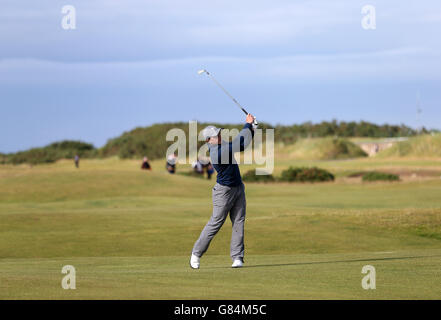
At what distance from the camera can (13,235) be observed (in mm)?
26375

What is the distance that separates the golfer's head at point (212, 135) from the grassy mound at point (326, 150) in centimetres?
9422

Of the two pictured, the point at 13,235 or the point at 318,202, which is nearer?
the point at 13,235

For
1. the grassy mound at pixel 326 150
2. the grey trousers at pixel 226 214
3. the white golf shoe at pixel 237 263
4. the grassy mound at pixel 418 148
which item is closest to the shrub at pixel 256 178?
the grassy mound at pixel 418 148

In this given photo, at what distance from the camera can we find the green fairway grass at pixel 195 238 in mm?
11023

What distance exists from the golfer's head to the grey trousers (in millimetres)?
792

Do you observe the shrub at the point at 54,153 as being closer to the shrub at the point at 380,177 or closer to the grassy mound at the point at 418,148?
the grassy mound at the point at 418,148

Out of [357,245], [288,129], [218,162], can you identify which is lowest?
[357,245]

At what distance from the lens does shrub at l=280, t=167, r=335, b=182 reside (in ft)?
226

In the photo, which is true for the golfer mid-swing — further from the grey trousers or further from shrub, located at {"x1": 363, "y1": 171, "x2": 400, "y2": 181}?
shrub, located at {"x1": 363, "y1": 171, "x2": 400, "y2": 181}

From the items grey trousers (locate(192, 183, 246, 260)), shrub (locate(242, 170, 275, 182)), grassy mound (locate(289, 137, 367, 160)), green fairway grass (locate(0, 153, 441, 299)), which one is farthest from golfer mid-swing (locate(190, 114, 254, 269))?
grassy mound (locate(289, 137, 367, 160))

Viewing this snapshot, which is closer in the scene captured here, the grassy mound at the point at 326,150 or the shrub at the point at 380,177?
the shrub at the point at 380,177

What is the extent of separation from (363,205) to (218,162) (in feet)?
91.9
